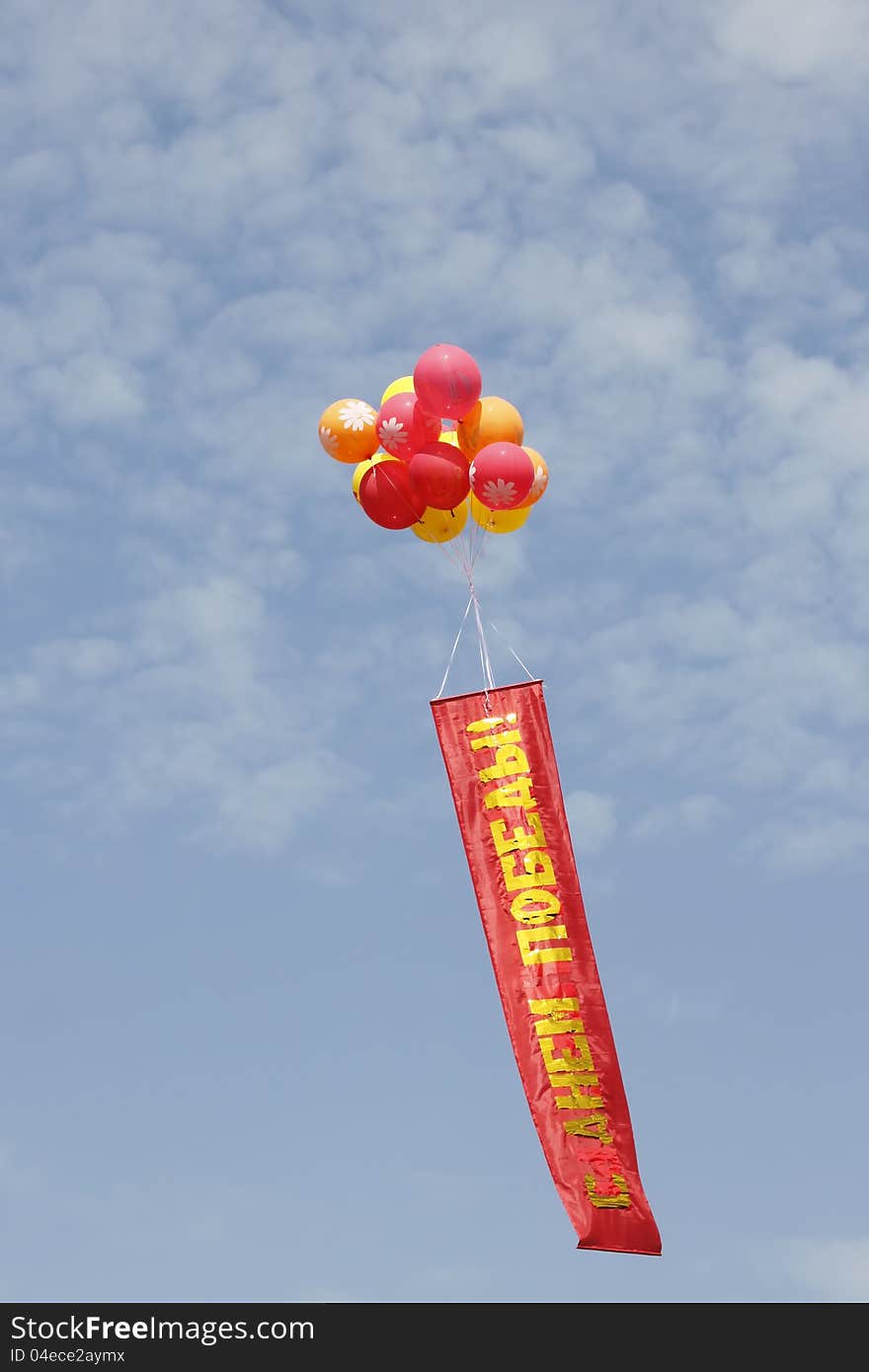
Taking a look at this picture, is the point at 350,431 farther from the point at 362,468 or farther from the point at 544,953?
the point at 544,953

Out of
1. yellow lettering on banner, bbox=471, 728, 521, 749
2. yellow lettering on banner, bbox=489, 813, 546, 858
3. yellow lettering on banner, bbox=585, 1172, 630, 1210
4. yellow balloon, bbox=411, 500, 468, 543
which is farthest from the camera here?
yellow balloon, bbox=411, 500, 468, 543

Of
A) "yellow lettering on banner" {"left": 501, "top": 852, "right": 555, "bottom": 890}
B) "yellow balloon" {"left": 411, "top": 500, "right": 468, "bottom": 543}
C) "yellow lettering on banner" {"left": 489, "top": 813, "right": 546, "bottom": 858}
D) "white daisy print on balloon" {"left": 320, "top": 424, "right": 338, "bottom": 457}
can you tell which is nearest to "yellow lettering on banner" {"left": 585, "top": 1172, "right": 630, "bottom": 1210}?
"yellow lettering on banner" {"left": 501, "top": 852, "right": 555, "bottom": 890}

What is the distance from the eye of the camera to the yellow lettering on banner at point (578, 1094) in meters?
17.7

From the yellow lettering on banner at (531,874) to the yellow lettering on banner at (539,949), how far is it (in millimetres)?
479

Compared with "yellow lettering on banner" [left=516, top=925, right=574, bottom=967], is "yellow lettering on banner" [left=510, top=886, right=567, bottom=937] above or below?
above

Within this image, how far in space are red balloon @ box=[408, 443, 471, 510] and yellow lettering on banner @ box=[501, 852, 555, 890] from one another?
407 centimetres

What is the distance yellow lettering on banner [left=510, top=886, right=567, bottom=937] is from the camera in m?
18.2

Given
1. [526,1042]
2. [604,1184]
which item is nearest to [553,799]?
[526,1042]

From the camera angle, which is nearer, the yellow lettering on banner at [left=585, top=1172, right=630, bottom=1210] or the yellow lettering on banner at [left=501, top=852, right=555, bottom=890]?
the yellow lettering on banner at [left=585, top=1172, right=630, bottom=1210]

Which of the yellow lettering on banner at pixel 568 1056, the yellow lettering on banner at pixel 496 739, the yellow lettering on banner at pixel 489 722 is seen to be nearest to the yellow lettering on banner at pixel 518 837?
the yellow lettering on banner at pixel 496 739

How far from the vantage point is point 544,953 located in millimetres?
18062

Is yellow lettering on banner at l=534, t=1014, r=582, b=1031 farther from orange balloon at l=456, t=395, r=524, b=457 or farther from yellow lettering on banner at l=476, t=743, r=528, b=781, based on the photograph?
orange balloon at l=456, t=395, r=524, b=457

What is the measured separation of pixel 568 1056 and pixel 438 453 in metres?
6.70

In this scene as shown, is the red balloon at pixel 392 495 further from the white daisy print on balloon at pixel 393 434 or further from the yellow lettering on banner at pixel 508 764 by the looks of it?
the yellow lettering on banner at pixel 508 764
